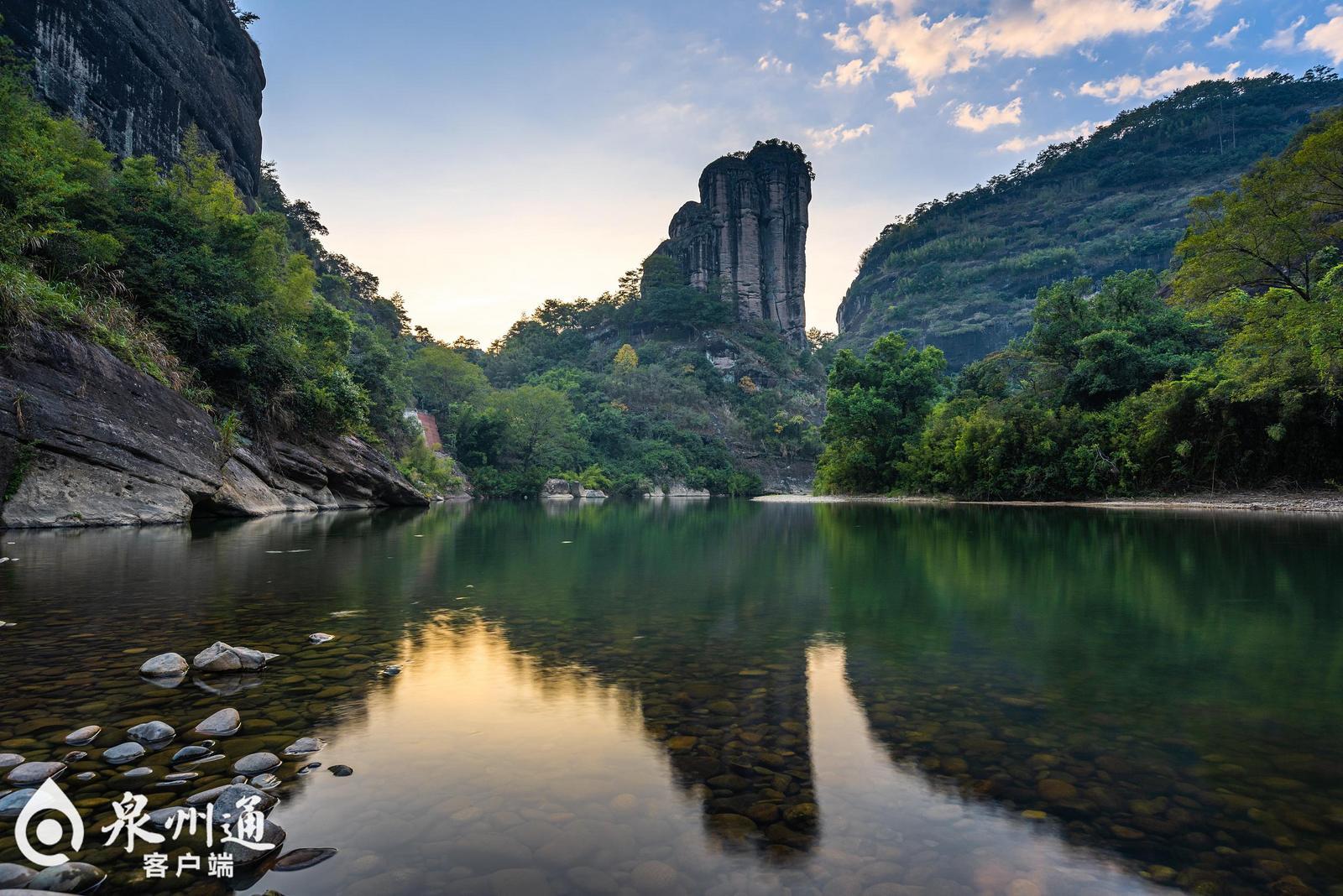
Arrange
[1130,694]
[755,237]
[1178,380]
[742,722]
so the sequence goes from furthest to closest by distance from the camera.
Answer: [755,237], [1178,380], [1130,694], [742,722]

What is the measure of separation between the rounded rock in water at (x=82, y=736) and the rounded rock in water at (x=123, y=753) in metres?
0.18

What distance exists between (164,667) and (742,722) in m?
3.57

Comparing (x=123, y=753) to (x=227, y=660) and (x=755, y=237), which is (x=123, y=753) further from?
(x=755, y=237)

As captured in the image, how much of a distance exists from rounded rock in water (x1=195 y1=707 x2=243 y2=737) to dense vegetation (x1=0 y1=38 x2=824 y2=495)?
45.9ft

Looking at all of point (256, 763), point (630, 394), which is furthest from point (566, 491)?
point (256, 763)

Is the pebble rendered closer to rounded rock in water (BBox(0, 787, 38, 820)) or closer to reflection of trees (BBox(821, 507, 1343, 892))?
rounded rock in water (BBox(0, 787, 38, 820))

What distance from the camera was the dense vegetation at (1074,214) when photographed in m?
99.1

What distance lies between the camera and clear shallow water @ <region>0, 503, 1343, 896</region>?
7.32ft

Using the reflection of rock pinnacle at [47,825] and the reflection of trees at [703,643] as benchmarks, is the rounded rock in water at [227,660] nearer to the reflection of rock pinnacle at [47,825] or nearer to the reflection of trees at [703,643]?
the reflection of rock pinnacle at [47,825]

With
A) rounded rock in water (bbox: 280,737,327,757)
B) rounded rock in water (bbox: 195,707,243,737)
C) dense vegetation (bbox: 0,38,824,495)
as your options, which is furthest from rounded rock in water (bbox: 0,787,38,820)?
dense vegetation (bbox: 0,38,824,495)

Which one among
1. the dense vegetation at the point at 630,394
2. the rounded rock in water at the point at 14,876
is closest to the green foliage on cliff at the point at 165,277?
the rounded rock in water at the point at 14,876

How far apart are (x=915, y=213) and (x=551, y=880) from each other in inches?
5845

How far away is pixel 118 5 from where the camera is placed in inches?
1212

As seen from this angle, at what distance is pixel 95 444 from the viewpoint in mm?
13289
